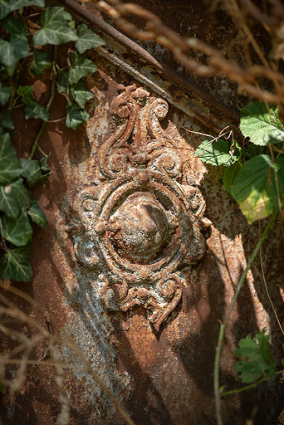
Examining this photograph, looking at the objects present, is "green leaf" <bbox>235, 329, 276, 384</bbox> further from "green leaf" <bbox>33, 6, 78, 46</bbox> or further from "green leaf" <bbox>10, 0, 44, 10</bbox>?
"green leaf" <bbox>10, 0, 44, 10</bbox>

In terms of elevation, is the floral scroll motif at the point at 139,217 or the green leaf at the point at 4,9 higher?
the green leaf at the point at 4,9

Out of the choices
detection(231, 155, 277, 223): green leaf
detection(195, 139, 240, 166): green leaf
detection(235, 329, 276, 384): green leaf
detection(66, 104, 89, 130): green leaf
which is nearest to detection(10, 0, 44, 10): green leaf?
detection(66, 104, 89, 130): green leaf

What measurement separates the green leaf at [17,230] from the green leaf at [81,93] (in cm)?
45

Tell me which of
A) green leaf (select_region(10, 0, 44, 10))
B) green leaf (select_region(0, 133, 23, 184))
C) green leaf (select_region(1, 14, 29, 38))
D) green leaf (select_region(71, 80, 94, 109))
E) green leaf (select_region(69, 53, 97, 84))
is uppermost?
green leaf (select_region(10, 0, 44, 10))

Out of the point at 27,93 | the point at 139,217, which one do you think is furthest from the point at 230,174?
the point at 27,93

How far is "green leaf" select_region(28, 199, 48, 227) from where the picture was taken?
173cm

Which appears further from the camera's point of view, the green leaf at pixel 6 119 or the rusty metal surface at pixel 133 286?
the rusty metal surface at pixel 133 286

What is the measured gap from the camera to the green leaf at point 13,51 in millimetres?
1608

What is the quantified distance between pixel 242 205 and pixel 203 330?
59cm

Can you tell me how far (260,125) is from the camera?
190 centimetres

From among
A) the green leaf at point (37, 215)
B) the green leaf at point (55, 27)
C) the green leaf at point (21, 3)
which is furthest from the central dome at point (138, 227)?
the green leaf at point (21, 3)

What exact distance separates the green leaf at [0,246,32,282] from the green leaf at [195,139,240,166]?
768 millimetres

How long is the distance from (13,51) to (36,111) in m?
0.21

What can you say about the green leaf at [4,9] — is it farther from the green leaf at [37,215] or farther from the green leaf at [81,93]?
the green leaf at [37,215]
